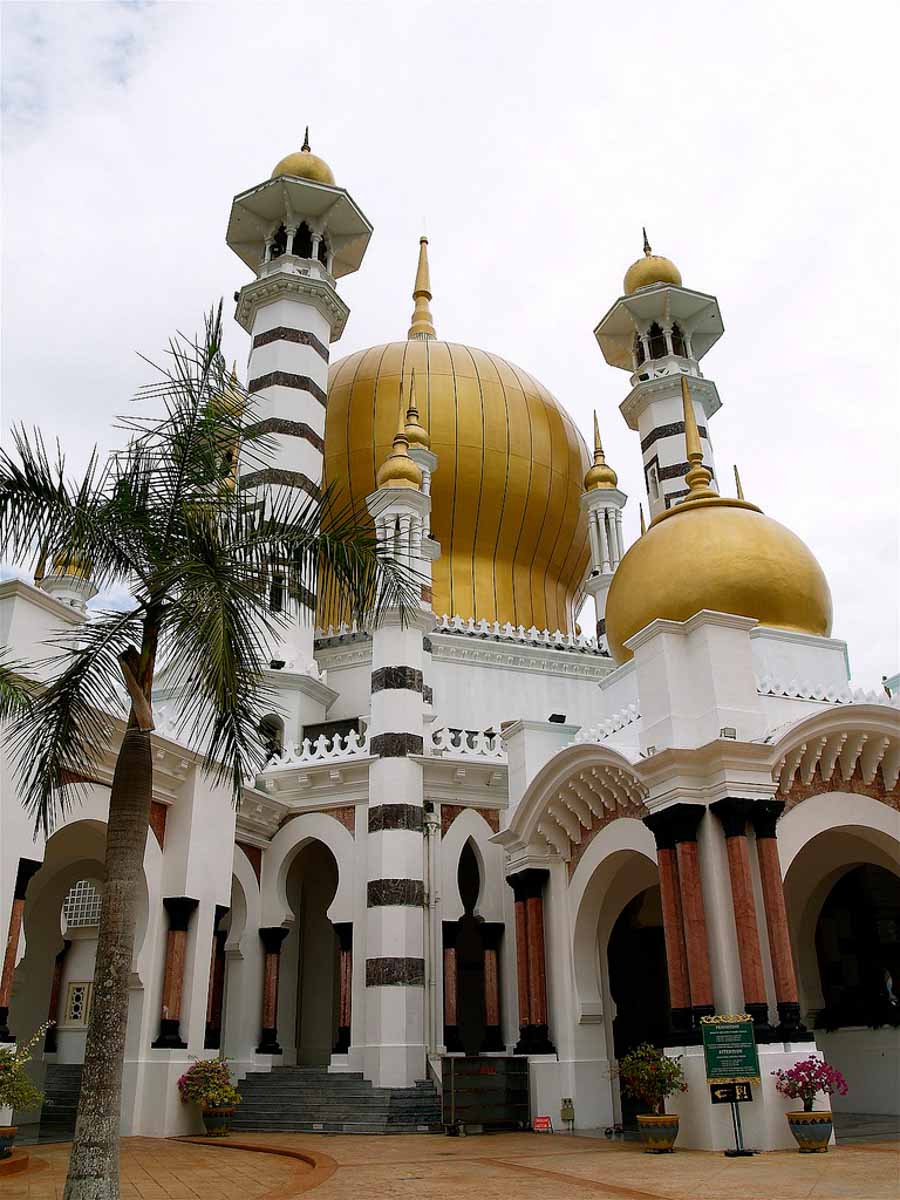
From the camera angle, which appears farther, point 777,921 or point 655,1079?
point 777,921

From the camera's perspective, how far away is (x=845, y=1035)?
580 inches

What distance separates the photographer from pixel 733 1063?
10.7 m

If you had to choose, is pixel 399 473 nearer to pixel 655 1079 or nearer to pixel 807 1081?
pixel 655 1079

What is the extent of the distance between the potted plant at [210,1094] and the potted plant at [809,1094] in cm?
718

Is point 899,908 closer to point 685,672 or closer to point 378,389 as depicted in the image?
point 685,672

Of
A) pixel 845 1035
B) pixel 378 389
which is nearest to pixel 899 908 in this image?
pixel 845 1035

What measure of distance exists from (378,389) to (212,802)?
51.0 feet

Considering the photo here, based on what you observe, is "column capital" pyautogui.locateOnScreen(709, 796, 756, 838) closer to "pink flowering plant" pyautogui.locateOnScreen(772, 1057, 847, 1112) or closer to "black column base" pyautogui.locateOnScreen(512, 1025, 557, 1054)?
"pink flowering plant" pyautogui.locateOnScreen(772, 1057, 847, 1112)

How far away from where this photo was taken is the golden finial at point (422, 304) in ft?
111

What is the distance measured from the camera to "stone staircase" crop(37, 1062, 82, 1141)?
13.8 metres

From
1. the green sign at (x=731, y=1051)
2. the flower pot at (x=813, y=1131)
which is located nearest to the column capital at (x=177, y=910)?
the green sign at (x=731, y=1051)

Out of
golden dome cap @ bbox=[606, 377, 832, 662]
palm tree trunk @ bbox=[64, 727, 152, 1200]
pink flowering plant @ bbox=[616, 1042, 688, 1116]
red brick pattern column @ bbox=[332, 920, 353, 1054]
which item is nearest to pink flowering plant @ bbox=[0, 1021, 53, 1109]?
palm tree trunk @ bbox=[64, 727, 152, 1200]

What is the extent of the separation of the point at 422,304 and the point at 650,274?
9.51 meters

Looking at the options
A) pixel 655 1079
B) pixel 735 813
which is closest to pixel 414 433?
pixel 735 813
